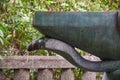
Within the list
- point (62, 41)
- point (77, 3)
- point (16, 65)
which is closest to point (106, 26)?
point (62, 41)

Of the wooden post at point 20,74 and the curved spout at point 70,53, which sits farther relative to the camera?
the wooden post at point 20,74

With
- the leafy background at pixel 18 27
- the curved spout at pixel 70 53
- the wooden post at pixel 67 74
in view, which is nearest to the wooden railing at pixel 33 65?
the wooden post at pixel 67 74

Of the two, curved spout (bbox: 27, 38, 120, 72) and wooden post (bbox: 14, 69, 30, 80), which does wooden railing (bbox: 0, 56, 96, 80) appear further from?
curved spout (bbox: 27, 38, 120, 72)

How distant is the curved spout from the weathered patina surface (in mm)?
26

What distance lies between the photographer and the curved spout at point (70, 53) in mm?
1063

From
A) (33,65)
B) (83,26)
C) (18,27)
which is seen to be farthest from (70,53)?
(18,27)

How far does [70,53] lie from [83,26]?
10 cm

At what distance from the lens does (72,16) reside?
1030 mm

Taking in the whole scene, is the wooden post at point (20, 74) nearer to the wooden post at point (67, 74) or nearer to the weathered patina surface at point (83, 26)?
the wooden post at point (67, 74)

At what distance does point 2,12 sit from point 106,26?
1.37 metres

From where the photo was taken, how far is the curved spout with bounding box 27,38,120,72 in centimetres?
106

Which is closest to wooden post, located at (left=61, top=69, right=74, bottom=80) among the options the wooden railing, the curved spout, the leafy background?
the wooden railing

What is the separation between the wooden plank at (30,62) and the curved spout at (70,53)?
2.74ft

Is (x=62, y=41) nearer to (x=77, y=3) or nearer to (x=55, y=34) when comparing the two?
(x=55, y=34)
